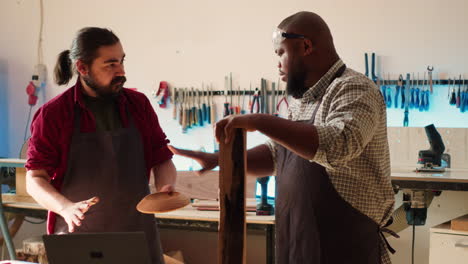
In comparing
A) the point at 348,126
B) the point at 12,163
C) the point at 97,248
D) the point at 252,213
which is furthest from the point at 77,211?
the point at 12,163

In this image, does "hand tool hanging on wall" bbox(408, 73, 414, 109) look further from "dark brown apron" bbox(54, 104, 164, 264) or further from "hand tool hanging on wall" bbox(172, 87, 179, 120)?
"dark brown apron" bbox(54, 104, 164, 264)

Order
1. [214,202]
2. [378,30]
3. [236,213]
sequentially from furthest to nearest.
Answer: [378,30] < [214,202] < [236,213]

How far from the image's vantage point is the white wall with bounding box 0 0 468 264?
11.7 ft

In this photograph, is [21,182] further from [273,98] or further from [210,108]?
[273,98]

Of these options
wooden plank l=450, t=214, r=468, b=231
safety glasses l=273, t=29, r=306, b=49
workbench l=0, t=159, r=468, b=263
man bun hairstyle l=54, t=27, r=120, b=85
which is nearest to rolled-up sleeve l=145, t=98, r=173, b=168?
man bun hairstyle l=54, t=27, r=120, b=85

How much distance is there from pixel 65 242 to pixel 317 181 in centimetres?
75

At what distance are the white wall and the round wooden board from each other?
2.36m

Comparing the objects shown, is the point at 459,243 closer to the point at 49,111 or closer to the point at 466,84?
the point at 466,84

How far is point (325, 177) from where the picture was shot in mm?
1295

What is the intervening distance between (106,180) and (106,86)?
34cm

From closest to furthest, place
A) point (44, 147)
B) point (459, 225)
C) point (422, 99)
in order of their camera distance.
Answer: point (44, 147)
point (459, 225)
point (422, 99)

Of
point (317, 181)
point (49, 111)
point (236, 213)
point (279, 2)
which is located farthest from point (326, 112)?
point (279, 2)

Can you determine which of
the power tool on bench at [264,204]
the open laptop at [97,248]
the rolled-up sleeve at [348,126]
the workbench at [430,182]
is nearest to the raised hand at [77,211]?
the open laptop at [97,248]

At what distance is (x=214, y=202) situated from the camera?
3.39 m
